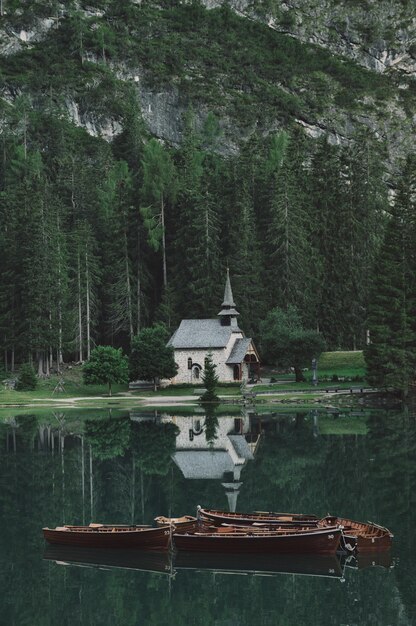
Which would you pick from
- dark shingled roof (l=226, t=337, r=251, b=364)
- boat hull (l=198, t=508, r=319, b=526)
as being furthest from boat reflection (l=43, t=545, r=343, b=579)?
dark shingled roof (l=226, t=337, r=251, b=364)

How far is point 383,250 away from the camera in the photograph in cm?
7625

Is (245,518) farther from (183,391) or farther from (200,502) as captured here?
(183,391)

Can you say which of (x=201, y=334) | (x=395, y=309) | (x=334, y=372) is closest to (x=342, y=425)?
(x=395, y=309)

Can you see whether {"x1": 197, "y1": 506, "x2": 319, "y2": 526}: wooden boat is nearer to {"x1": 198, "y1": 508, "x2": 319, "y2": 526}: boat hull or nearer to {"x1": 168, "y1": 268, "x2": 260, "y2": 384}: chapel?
{"x1": 198, "y1": 508, "x2": 319, "y2": 526}: boat hull

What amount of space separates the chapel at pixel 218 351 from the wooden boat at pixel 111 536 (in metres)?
56.7

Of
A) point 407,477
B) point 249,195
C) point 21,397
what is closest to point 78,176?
point 249,195

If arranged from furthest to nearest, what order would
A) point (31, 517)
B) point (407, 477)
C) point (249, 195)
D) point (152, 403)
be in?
point (249, 195) → point (152, 403) → point (407, 477) → point (31, 517)

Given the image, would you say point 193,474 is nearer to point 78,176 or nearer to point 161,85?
point 78,176

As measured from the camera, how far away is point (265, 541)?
26.3 metres

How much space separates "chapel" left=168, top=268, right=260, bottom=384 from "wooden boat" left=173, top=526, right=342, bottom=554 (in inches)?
2277

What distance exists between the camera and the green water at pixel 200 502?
2269cm

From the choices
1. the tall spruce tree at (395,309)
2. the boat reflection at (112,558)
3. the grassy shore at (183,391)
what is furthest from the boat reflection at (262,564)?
the tall spruce tree at (395,309)

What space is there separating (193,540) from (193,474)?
44.6ft

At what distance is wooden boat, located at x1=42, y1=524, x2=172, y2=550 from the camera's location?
27.3 m
